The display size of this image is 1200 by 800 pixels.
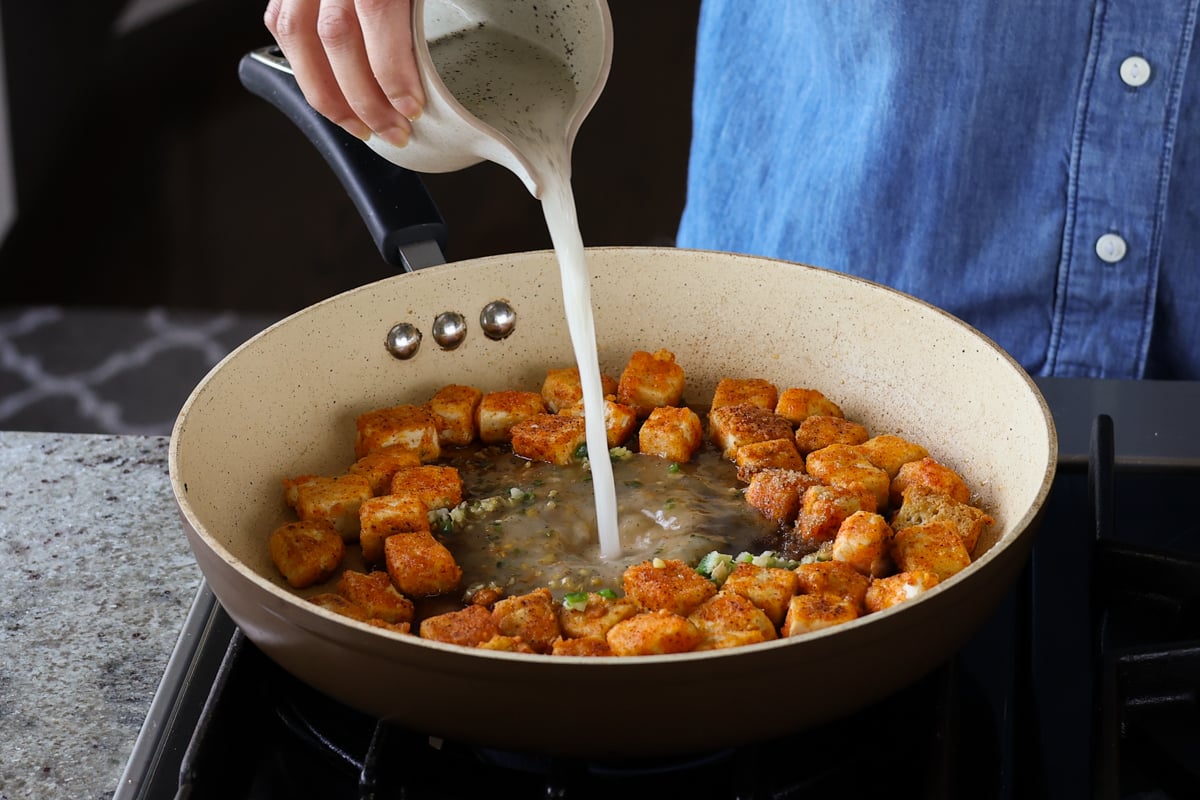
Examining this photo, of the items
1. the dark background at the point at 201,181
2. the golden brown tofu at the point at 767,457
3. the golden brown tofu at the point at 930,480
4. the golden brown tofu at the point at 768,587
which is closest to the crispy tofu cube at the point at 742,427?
the golden brown tofu at the point at 767,457

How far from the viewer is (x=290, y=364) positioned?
1290mm

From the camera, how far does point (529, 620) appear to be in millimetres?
1002

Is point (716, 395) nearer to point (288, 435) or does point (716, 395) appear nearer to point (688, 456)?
point (688, 456)

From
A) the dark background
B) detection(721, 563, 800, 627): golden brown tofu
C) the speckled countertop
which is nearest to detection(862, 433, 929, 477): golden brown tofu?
detection(721, 563, 800, 627): golden brown tofu

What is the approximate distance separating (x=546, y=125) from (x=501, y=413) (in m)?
0.31

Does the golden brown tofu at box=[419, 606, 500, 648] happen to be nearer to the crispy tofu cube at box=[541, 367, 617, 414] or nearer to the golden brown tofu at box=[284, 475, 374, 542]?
the golden brown tofu at box=[284, 475, 374, 542]

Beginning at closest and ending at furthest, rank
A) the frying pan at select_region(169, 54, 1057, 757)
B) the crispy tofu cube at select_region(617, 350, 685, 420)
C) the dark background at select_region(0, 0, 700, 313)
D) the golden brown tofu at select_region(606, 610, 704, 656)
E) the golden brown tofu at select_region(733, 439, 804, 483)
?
the frying pan at select_region(169, 54, 1057, 757) < the golden brown tofu at select_region(606, 610, 704, 656) < the golden brown tofu at select_region(733, 439, 804, 483) < the crispy tofu cube at select_region(617, 350, 685, 420) < the dark background at select_region(0, 0, 700, 313)

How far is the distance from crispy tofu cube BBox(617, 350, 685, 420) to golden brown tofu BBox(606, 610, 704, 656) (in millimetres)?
423

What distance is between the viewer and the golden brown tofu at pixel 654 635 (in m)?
0.95

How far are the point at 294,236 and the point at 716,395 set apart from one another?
2808 mm

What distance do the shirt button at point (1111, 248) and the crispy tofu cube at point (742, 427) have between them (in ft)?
1.61

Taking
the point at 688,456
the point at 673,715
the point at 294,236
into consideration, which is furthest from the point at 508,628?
the point at 294,236

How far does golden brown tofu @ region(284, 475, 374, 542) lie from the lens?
3.90ft

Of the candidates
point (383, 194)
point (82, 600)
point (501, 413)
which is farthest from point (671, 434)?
point (82, 600)
